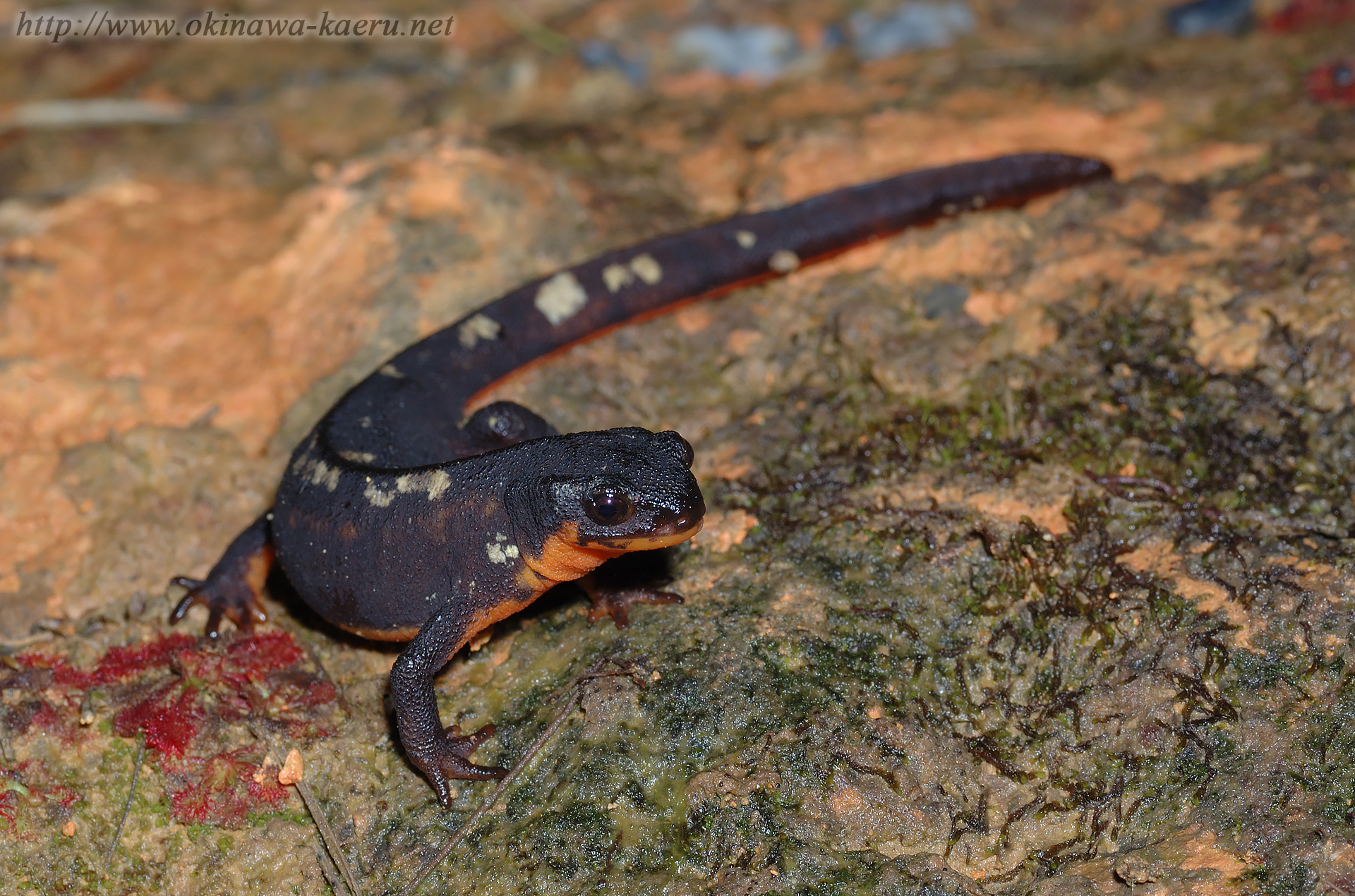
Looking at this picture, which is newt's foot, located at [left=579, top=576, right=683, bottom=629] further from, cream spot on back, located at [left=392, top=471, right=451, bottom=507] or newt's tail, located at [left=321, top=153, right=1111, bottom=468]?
newt's tail, located at [left=321, top=153, right=1111, bottom=468]

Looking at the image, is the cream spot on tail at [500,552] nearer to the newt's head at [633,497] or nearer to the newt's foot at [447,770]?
the newt's head at [633,497]

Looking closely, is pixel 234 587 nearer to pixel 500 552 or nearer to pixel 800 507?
pixel 500 552

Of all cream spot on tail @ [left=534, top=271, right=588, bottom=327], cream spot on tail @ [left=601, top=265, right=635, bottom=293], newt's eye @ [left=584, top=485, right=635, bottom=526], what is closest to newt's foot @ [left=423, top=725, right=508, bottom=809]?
newt's eye @ [left=584, top=485, right=635, bottom=526]

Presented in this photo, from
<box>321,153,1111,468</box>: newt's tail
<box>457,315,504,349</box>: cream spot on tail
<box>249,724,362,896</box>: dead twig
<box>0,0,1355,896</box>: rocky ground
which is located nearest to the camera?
<box>0,0,1355,896</box>: rocky ground

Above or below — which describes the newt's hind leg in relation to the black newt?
below

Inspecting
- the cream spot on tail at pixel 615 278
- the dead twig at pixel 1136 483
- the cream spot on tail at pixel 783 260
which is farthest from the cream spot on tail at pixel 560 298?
the dead twig at pixel 1136 483

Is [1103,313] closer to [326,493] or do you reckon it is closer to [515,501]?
[515,501]

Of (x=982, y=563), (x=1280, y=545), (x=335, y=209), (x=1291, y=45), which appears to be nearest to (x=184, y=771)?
(x=982, y=563)

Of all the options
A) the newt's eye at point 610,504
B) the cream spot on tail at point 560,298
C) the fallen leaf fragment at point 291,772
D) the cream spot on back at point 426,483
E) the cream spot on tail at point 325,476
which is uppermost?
the newt's eye at point 610,504
